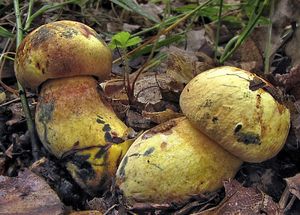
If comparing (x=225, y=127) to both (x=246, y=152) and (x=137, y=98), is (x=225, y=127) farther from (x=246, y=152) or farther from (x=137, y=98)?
(x=137, y=98)

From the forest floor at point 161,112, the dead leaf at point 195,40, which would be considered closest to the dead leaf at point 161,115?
the forest floor at point 161,112

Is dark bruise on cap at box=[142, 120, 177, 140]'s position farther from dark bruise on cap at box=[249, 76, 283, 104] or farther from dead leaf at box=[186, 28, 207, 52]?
dead leaf at box=[186, 28, 207, 52]

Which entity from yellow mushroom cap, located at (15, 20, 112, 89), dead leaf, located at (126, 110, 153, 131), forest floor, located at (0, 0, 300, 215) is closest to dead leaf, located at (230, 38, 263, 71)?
forest floor, located at (0, 0, 300, 215)

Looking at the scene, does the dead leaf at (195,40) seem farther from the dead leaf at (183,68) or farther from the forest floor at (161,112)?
the dead leaf at (183,68)

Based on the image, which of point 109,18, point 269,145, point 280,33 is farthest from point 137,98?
point 109,18

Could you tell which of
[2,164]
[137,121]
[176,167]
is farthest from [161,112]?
[2,164]

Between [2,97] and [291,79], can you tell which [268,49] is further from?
[2,97]
